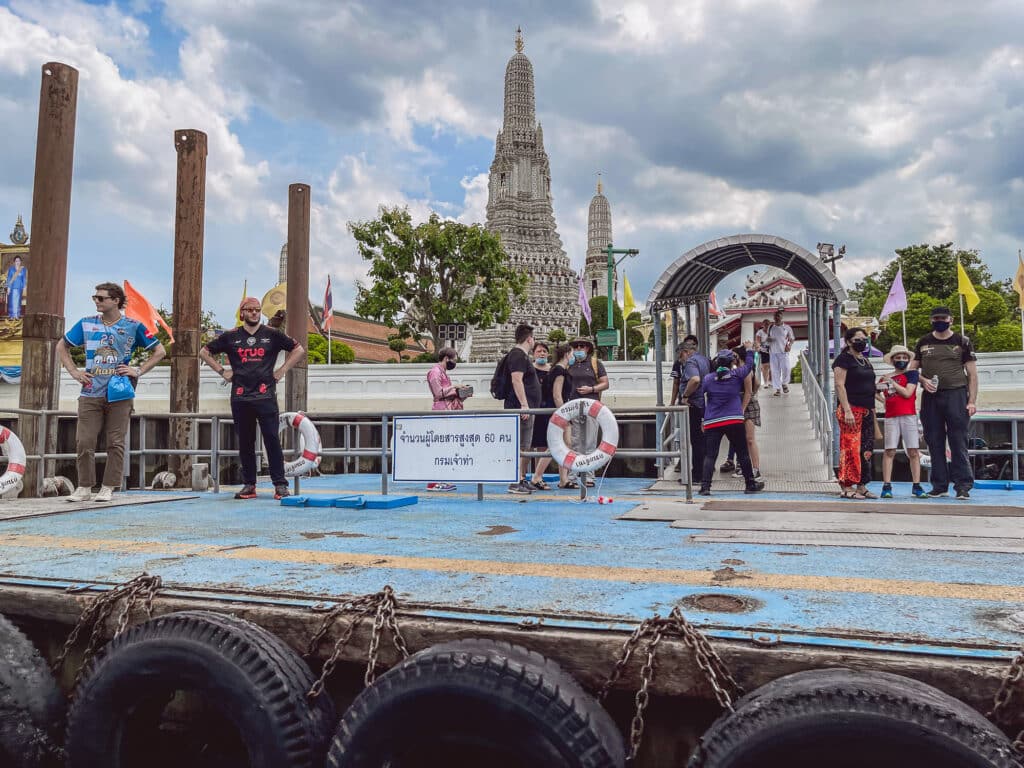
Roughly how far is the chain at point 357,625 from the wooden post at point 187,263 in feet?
28.6

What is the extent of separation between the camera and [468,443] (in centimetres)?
787

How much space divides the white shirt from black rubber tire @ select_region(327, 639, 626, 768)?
15915 millimetres

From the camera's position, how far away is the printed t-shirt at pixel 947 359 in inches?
310

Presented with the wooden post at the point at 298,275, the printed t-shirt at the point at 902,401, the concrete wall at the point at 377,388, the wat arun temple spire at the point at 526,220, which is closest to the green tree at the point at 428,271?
the concrete wall at the point at 377,388

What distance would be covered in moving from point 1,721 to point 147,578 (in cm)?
84

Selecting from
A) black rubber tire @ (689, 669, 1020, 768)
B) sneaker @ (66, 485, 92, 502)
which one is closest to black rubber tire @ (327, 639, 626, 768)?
black rubber tire @ (689, 669, 1020, 768)

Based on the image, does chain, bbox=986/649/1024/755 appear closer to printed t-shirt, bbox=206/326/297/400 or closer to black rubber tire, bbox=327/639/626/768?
black rubber tire, bbox=327/639/626/768

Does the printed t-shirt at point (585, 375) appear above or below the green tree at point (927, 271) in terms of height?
below

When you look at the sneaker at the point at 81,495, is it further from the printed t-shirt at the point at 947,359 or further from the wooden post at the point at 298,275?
the printed t-shirt at the point at 947,359

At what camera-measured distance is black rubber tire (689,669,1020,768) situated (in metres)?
2.16

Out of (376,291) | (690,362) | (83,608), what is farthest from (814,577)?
(376,291)

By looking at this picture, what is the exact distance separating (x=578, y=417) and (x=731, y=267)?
18.2 feet

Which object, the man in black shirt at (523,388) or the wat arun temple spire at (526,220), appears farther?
the wat arun temple spire at (526,220)

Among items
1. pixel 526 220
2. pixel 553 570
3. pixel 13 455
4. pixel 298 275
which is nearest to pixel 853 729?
pixel 553 570
